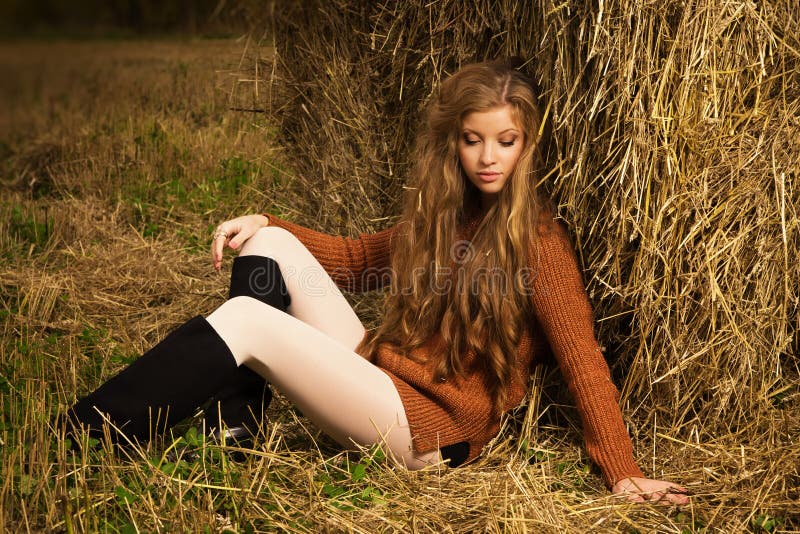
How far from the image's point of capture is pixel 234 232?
7.82 ft

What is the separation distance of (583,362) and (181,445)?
1061 mm

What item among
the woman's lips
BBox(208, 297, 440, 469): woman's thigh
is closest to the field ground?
BBox(208, 297, 440, 469): woman's thigh

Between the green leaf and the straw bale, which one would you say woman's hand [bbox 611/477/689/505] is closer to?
the straw bale

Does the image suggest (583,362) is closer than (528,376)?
Yes

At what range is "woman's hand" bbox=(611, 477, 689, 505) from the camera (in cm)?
192

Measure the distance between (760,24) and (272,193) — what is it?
8.30 feet

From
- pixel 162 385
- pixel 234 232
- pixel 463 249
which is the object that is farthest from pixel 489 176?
pixel 162 385

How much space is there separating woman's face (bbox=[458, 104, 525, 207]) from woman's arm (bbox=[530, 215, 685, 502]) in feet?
0.67

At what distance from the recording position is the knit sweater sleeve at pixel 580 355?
1982mm

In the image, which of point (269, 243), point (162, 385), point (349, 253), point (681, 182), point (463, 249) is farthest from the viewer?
point (349, 253)

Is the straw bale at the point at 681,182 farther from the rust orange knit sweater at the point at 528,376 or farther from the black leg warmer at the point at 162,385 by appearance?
the black leg warmer at the point at 162,385

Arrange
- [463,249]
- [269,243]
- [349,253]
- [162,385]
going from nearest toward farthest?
1. [162,385]
2. [463,249]
3. [269,243]
4. [349,253]

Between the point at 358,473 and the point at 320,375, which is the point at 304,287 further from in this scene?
the point at 358,473

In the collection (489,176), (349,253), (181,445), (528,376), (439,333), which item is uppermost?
(489,176)
